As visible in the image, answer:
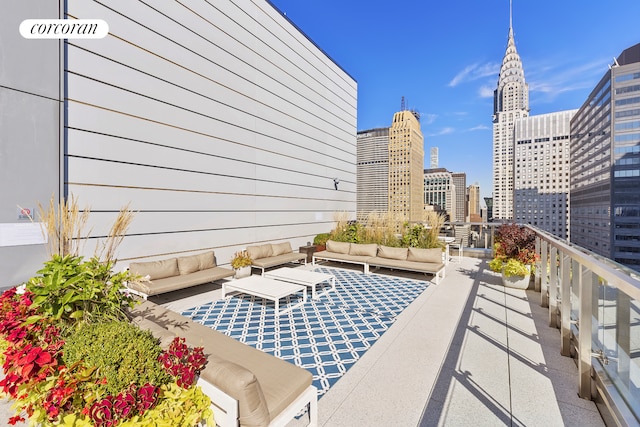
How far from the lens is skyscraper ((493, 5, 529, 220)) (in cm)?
10469

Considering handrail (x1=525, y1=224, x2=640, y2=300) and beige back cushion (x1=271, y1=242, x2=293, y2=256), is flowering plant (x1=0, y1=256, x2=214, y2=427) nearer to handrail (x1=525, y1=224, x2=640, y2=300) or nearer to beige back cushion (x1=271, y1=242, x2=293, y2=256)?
handrail (x1=525, y1=224, x2=640, y2=300)

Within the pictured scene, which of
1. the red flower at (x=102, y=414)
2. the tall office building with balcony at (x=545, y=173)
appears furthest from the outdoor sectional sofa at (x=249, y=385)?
the tall office building with balcony at (x=545, y=173)

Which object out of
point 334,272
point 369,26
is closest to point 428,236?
point 334,272

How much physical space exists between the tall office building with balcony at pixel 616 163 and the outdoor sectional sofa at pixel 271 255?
59073 millimetres

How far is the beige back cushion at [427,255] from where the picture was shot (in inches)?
219

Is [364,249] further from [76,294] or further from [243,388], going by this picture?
[76,294]

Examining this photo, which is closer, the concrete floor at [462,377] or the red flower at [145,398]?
the red flower at [145,398]

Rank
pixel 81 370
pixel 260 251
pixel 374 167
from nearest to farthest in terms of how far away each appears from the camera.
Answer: pixel 81 370, pixel 260 251, pixel 374 167

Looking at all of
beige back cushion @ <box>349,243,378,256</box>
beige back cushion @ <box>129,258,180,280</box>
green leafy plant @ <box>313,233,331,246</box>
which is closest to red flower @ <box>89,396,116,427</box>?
beige back cushion @ <box>129,258,180,280</box>

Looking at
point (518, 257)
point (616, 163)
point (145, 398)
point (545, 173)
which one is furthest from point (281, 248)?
point (545, 173)

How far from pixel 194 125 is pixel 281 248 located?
342 centimetres

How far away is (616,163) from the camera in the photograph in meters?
48.2

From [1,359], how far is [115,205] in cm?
298

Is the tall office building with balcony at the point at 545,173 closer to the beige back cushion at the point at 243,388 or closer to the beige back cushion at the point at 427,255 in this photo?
the beige back cushion at the point at 427,255
